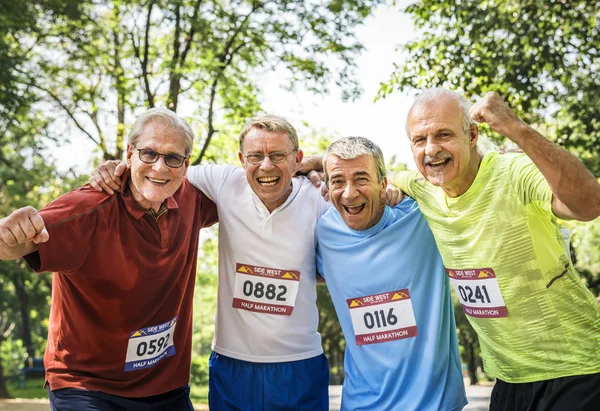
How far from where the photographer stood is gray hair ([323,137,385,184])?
3.48 m

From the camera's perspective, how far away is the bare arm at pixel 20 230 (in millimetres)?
2695

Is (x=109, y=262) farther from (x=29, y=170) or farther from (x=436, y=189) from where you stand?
(x=29, y=170)

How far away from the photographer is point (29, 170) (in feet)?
51.7

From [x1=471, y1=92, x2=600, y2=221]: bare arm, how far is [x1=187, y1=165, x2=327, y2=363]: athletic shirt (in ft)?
5.10

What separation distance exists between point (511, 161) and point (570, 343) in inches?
34.6

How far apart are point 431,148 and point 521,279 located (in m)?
0.76

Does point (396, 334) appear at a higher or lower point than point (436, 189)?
lower

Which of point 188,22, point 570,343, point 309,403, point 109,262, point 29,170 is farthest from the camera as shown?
point 29,170

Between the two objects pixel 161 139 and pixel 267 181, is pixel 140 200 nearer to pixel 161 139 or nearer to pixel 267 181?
pixel 161 139

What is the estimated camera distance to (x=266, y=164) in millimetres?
3787

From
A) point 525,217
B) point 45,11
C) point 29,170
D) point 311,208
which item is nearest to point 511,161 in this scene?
point 525,217

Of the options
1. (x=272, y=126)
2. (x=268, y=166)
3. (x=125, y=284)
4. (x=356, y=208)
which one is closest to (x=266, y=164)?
(x=268, y=166)

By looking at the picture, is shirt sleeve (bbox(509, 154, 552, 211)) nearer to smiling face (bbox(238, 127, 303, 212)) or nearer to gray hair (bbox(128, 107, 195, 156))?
smiling face (bbox(238, 127, 303, 212))

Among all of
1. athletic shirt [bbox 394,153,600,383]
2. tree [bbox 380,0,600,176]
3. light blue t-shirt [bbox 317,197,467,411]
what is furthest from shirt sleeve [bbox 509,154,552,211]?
tree [bbox 380,0,600,176]
